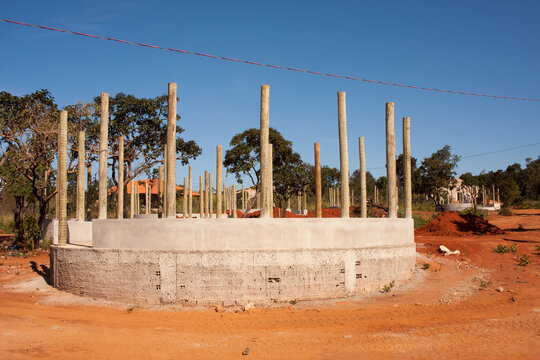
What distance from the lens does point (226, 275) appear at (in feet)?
26.3

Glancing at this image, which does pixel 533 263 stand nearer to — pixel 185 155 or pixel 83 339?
pixel 83 339

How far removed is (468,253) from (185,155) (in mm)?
17286

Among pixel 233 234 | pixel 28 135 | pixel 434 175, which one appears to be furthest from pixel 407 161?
pixel 434 175

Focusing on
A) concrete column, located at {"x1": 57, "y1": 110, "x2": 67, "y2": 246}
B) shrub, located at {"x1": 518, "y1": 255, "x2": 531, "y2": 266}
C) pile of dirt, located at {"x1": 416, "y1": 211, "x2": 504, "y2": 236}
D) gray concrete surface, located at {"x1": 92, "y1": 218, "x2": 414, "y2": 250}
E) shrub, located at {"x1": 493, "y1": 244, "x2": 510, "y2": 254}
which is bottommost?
shrub, located at {"x1": 518, "y1": 255, "x2": 531, "y2": 266}

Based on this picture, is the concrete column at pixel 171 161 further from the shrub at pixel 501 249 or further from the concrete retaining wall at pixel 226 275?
the shrub at pixel 501 249

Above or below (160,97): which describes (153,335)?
below

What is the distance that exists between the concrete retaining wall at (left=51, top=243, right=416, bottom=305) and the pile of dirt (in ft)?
37.5

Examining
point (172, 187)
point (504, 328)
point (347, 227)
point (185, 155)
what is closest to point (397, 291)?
point (347, 227)

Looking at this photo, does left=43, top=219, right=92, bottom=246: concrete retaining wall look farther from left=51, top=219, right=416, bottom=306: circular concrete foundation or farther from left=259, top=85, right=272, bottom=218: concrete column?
left=259, top=85, right=272, bottom=218: concrete column

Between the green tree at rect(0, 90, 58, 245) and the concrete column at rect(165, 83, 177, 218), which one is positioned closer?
the concrete column at rect(165, 83, 177, 218)

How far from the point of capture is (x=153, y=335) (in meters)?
6.62

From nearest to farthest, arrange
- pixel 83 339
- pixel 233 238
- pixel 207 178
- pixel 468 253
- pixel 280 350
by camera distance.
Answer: pixel 280 350 → pixel 83 339 → pixel 233 238 → pixel 468 253 → pixel 207 178

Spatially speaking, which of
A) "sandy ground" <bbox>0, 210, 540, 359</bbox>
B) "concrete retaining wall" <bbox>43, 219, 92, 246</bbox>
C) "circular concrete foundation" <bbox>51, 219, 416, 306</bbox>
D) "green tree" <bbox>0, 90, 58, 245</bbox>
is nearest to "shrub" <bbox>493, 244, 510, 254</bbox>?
"sandy ground" <bbox>0, 210, 540, 359</bbox>

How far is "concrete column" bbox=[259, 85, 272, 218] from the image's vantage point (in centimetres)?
878
